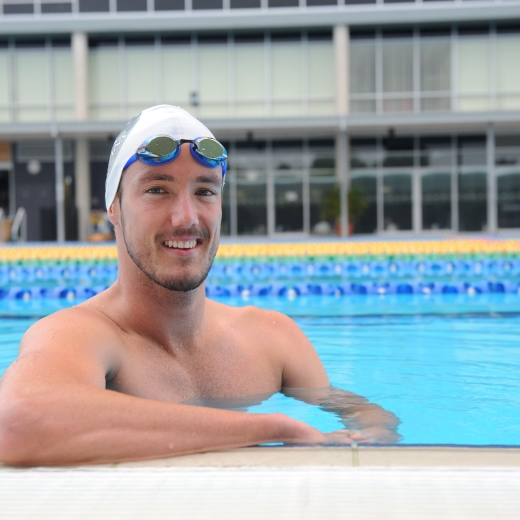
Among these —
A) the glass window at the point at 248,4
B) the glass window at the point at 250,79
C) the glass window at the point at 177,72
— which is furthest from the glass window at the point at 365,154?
the glass window at the point at 177,72

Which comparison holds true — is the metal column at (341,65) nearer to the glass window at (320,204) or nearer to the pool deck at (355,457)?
the glass window at (320,204)

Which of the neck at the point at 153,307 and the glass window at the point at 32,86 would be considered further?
the glass window at the point at 32,86

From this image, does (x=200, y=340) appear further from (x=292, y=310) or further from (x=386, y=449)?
(x=292, y=310)

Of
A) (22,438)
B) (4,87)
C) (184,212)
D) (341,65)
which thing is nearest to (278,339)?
(184,212)

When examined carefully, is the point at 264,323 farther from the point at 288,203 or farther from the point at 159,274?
the point at 288,203

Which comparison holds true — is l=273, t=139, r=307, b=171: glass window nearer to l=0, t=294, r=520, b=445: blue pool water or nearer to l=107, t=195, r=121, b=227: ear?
l=0, t=294, r=520, b=445: blue pool water

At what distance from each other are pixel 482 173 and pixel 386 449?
790 inches

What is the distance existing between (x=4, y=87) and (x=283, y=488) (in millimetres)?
21407

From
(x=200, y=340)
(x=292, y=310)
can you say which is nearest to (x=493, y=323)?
(x=292, y=310)

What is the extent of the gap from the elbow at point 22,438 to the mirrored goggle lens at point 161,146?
0.89 m

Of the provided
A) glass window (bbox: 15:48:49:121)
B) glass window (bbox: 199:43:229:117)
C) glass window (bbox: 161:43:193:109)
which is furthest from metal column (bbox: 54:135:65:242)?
glass window (bbox: 199:43:229:117)

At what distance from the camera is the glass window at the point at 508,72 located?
67.0ft

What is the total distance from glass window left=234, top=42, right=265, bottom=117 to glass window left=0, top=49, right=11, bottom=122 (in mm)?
6456

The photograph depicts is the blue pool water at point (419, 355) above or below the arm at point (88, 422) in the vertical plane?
below
